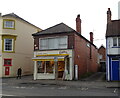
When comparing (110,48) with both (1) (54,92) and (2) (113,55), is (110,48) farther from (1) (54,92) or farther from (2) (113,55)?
(1) (54,92)

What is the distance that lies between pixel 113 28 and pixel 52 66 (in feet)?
29.2

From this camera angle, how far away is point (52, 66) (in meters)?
22.0

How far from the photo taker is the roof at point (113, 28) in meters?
20.0

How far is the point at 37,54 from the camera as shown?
74.8 ft

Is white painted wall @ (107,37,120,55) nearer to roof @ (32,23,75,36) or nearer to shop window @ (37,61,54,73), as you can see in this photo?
roof @ (32,23,75,36)

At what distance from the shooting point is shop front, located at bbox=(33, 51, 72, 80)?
21.1 m

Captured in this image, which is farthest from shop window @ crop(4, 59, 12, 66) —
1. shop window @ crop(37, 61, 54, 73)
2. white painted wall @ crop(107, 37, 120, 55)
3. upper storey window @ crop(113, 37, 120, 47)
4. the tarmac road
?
upper storey window @ crop(113, 37, 120, 47)

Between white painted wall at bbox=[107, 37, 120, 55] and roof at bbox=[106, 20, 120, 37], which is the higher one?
roof at bbox=[106, 20, 120, 37]

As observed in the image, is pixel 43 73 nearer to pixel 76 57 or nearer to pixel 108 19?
pixel 76 57

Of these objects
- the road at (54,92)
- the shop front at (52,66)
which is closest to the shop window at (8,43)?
the shop front at (52,66)

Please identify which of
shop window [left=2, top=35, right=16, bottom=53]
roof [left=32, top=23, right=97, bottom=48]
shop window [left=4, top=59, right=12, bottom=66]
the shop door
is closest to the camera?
the shop door

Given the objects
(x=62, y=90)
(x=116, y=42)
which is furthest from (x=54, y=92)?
(x=116, y=42)

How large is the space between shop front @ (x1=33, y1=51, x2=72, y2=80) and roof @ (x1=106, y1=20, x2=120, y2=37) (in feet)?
18.1

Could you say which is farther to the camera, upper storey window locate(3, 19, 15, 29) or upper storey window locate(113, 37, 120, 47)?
upper storey window locate(3, 19, 15, 29)
